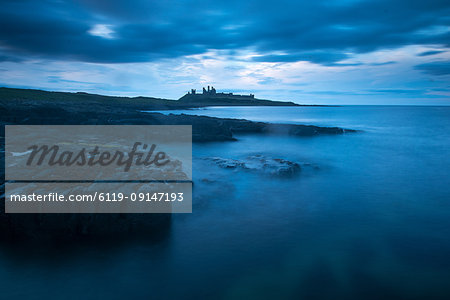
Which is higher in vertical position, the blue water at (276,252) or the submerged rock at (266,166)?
the submerged rock at (266,166)

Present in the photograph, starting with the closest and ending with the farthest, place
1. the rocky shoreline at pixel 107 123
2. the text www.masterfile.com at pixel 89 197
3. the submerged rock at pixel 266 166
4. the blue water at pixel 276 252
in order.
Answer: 1. the blue water at pixel 276 252
2. the text www.masterfile.com at pixel 89 197
3. the rocky shoreline at pixel 107 123
4. the submerged rock at pixel 266 166

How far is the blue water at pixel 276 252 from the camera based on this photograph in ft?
26.7

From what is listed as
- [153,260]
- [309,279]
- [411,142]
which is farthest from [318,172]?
[411,142]

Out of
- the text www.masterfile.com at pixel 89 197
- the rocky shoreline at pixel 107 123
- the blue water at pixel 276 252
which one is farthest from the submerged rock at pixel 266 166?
the text www.masterfile.com at pixel 89 197

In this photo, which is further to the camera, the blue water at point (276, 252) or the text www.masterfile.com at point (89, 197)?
the text www.masterfile.com at point (89, 197)

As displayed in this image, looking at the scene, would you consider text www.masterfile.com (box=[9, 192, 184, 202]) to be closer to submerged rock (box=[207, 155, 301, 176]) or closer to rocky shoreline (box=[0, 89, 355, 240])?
rocky shoreline (box=[0, 89, 355, 240])

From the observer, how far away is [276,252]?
10.1 m

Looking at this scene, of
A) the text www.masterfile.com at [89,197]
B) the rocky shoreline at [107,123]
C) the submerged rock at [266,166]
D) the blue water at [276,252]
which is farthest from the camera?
the submerged rock at [266,166]

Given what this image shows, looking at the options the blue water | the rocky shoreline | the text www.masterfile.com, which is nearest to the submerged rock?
the rocky shoreline

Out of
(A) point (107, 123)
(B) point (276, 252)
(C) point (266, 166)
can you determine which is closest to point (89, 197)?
(B) point (276, 252)

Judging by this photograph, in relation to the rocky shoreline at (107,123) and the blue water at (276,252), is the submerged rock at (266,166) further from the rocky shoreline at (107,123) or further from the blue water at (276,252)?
the blue water at (276,252)

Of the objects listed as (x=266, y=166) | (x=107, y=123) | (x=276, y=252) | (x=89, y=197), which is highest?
(x=107, y=123)

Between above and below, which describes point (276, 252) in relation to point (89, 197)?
below

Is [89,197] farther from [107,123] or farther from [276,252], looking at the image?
[107,123]
